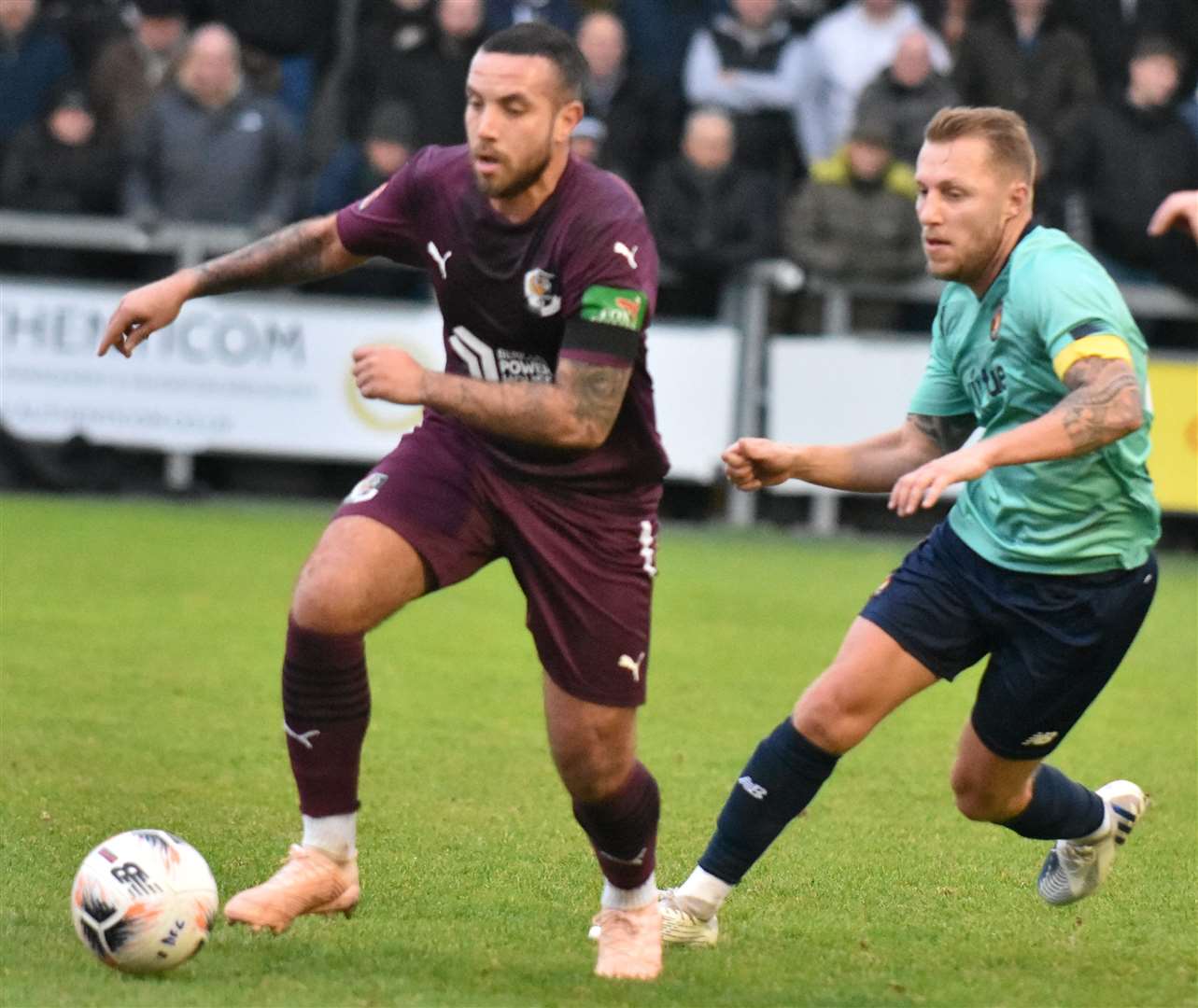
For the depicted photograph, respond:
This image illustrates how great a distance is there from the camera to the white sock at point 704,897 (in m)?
5.59

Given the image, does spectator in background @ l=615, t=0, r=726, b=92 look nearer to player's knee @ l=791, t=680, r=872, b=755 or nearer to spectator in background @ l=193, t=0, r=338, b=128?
spectator in background @ l=193, t=0, r=338, b=128

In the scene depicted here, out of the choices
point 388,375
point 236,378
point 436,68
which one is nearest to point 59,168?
point 236,378

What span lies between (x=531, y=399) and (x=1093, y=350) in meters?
1.30

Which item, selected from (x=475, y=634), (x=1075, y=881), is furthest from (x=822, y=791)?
(x=475, y=634)

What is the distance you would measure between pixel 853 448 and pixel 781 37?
29.9 feet

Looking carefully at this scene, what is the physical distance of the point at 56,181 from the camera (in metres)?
14.6

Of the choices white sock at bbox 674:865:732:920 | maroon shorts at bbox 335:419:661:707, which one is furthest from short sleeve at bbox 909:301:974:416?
white sock at bbox 674:865:732:920

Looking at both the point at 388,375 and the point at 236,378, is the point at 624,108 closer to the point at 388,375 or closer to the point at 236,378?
the point at 236,378

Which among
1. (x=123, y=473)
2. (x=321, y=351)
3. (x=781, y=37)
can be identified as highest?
(x=781, y=37)

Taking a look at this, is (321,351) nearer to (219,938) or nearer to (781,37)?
(781,37)

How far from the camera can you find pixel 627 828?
5344mm

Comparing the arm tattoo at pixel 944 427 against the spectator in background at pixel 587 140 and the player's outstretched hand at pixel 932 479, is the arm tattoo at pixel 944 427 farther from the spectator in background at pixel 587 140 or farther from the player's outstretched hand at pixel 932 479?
the spectator in background at pixel 587 140

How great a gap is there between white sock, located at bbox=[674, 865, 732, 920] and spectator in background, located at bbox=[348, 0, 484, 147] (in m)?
9.08

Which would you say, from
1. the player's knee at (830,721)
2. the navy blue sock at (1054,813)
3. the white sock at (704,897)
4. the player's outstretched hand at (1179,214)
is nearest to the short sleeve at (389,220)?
the player's knee at (830,721)
